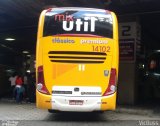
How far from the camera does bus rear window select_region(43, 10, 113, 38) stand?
48.0ft

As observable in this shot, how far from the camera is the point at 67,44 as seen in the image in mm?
14484

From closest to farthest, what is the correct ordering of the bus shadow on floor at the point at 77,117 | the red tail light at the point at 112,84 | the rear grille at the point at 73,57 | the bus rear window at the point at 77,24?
the red tail light at the point at 112,84 → the rear grille at the point at 73,57 → the bus rear window at the point at 77,24 → the bus shadow on floor at the point at 77,117

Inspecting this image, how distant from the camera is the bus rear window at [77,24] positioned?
48.0 ft

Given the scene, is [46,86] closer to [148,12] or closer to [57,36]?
[57,36]

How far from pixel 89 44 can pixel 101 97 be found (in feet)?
5.84

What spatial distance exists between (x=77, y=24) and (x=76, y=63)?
4.31ft

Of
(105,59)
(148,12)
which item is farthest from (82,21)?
(148,12)

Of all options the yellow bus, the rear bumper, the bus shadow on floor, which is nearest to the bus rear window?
the yellow bus

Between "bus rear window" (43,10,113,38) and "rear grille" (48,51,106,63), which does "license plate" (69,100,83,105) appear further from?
"bus rear window" (43,10,113,38)

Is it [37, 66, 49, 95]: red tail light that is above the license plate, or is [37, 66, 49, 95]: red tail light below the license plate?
above

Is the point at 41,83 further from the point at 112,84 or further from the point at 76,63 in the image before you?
the point at 112,84

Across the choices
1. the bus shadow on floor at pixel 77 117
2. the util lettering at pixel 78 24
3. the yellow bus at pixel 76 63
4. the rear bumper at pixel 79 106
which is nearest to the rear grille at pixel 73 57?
the yellow bus at pixel 76 63

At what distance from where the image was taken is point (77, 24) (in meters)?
14.7

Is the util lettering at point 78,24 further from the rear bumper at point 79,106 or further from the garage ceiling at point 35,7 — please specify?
the garage ceiling at point 35,7
